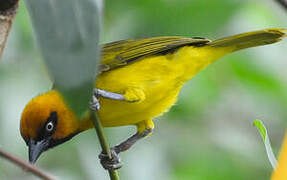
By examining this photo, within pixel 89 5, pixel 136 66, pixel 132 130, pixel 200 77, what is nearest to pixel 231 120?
pixel 200 77

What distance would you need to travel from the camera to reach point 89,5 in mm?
1415

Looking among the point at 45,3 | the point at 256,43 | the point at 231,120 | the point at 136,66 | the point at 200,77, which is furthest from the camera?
the point at 231,120

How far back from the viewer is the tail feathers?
311cm

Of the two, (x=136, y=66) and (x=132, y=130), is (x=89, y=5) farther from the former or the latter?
(x=132, y=130)

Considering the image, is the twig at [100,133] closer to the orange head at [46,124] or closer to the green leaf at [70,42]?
the green leaf at [70,42]

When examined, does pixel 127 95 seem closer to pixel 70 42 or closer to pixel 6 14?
pixel 6 14

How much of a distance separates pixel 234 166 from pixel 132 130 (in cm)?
81

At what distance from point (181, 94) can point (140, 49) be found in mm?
745

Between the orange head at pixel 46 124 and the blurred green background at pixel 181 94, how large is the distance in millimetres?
231

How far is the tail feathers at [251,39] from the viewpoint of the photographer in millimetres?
3109

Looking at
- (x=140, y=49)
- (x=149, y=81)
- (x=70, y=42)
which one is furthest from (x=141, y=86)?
(x=70, y=42)

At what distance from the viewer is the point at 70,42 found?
1305 millimetres

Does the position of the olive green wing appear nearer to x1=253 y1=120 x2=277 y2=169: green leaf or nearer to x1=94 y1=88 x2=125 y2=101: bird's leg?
x1=94 y1=88 x2=125 y2=101: bird's leg

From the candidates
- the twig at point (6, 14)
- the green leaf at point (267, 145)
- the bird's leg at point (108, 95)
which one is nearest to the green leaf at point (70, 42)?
the twig at point (6, 14)
